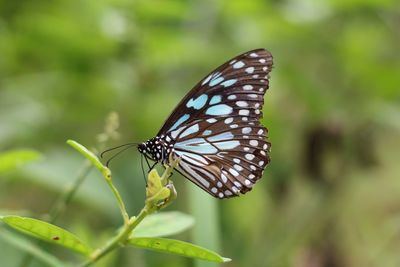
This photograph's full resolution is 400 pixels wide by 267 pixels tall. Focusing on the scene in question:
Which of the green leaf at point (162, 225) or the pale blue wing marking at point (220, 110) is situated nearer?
the green leaf at point (162, 225)

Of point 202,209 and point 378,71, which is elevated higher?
point 378,71

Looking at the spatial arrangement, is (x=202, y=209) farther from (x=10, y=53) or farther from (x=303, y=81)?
(x=10, y=53)

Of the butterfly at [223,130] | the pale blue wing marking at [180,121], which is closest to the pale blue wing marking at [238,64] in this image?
the butterfly at [223,130]

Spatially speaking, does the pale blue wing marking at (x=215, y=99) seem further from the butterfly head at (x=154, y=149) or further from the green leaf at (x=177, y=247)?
the green leaf at (x=177, y=247)

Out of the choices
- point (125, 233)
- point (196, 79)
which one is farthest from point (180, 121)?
point (196, 79)

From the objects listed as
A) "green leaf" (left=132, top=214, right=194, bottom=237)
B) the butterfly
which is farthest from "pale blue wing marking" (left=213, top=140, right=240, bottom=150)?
"green leaf" (left=132, top=214, right=194, bottom=237)

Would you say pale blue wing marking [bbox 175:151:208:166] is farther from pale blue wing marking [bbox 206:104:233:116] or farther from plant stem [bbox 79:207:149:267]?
plant stem [bbox 79:207:149:267]

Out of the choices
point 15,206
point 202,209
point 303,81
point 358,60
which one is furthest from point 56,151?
point 358,60
